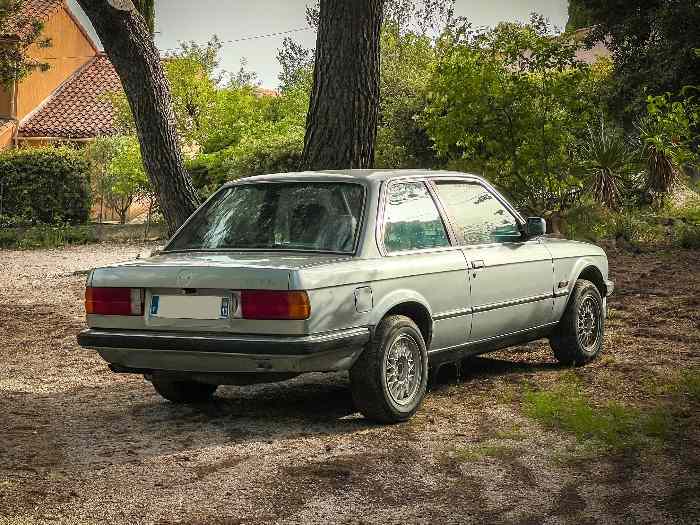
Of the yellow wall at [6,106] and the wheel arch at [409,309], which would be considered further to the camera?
the yellow wall at [6,106]

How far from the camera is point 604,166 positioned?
21875mm

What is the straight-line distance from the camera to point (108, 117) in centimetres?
3953

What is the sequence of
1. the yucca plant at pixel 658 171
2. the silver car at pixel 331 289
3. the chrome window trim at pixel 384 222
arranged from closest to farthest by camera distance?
1. the silver car at pixel 331 289
2. the chrome window trim at pixel 384 222
3. the yucca plant at pixel 658 171

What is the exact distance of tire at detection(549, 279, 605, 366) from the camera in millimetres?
9641

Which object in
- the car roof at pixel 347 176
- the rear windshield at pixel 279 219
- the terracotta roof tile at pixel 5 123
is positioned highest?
the terracotta roof tile at pixel 5 123

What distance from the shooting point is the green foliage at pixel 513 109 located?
19.9m

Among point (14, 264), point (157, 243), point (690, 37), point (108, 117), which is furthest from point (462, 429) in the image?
point (108, 117)

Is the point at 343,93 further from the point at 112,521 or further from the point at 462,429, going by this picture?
the point at 112,521

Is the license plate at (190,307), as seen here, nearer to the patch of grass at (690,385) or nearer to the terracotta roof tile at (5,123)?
the patch of grass at (690,385)

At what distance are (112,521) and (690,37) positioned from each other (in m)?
26.6

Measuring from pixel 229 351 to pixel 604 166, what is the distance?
15878 millimetres

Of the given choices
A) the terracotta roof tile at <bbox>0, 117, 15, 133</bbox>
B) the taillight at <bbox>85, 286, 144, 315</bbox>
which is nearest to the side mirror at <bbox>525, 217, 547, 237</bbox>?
the taillight at <bbox>85, 286, 144, 315</bbox>

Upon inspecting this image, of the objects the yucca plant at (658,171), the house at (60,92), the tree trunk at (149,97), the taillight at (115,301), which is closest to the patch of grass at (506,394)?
the taillight at (115,301)

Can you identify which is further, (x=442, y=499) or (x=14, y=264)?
(x=14, y=264)
